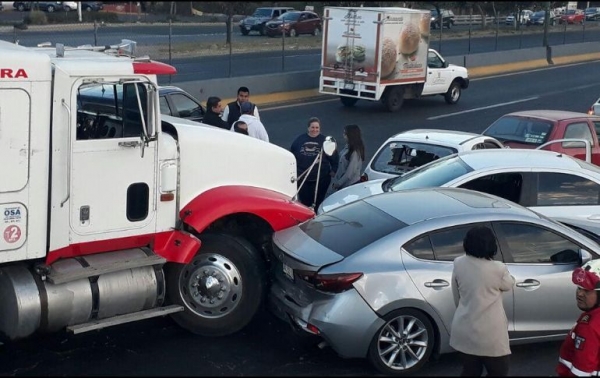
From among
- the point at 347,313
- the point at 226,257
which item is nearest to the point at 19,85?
the point at 226,257

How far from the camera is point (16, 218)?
706 centimetres

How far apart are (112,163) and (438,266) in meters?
2.87

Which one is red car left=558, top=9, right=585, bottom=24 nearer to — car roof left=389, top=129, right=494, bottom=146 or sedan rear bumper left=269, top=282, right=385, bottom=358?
car roof left=389, top=129, right=494, bottom=146

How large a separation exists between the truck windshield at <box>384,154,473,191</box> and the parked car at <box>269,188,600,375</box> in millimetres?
2180

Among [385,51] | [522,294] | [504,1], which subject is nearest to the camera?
[522,294]

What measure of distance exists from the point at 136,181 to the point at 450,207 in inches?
108

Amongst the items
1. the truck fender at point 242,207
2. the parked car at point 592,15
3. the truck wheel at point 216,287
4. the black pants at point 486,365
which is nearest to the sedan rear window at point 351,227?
the truck fender at point 242,207

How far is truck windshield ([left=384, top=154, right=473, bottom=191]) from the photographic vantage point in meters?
10.3

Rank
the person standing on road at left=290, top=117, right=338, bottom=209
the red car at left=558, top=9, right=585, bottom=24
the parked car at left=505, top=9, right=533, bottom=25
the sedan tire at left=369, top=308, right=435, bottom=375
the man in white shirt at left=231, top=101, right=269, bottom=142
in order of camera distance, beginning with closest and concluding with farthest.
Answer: the sedan tire at left=369, top=308, right=435, bottom=375, the person standing on road at left=290, top=117, right=338, bottom=209, the man in white shirt at left=231, top=101, right=269, bottom=142, the red car at left=558, top=9, right=585, bottom=24, the parked car at left=505, top=9, right=533, bottom=25

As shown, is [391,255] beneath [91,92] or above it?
beneath

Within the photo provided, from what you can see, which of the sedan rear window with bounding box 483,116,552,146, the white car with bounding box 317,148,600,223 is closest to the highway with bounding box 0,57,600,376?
the white car with bounding box 317,148,600,223

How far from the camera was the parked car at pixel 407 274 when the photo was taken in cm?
703

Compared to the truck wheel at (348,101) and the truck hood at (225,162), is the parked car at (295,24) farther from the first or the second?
the truck hood at (225,162)

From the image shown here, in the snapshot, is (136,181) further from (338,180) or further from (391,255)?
(338,180)
